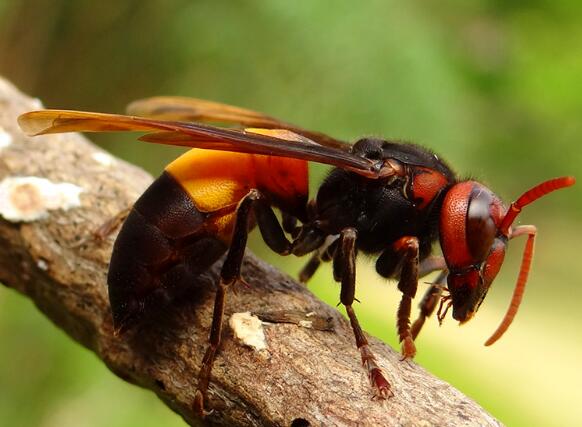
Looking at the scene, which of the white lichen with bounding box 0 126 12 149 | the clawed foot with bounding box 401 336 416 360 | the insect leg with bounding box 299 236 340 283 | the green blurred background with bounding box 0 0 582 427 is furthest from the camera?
the green blurred background with bounding box 0 0 582 427

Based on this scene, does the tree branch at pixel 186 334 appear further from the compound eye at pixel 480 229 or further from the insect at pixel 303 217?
the compound eye at pixel 480 229

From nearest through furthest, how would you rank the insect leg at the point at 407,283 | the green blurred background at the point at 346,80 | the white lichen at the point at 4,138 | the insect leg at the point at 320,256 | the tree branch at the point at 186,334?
1. the tree branch at the point at 186,334
2. the insect leg at the point at 407,283
3. the insect leg at the point at 320,256
4. the white lichen at the point at 4,138
5. the green blurred background at the point at 346,80

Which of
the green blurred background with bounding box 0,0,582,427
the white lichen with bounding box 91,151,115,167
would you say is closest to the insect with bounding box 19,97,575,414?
the white lichen with bounding box 91,151,115,167

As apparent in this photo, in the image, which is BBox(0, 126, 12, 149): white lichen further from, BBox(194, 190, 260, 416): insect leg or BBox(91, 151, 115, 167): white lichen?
BBox(194, 190, 260, 416): insect leg

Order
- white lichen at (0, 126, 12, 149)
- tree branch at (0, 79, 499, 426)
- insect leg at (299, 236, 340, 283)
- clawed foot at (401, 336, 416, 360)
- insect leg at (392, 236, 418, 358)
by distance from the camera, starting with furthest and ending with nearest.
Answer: white lichen at (0, 126, 12, 149)
insect leg at (299, 236, 340, 283)
insect leg at (392, 236, 418, 358)
clawed foot at (401, 336, 416, 360)
tree branch at (0, 79, 499, 426)

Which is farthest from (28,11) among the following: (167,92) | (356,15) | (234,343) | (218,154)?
(234,343)

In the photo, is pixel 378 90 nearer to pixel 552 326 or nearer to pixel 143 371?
pixel 552 326

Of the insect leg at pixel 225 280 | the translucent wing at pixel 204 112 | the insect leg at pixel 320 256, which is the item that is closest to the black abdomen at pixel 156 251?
the insect leg at pixel 225 280
